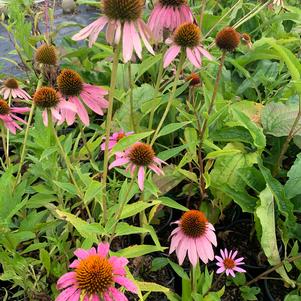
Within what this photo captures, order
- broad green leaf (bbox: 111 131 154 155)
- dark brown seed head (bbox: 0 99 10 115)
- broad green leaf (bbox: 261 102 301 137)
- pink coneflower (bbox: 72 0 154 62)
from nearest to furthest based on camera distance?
pink coneflower (bbox: 72 0 154 62) < broad green leaf (bbox: 111 131 154 155) < dark brown seed head (bbox: 0 99 10 115) < broad green leaf (bbox: 261 102 301 137)

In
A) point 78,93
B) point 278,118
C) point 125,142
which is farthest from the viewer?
point 278,118

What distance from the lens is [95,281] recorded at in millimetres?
630

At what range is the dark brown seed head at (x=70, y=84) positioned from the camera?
0.84 m

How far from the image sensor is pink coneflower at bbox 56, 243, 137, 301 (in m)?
0.63

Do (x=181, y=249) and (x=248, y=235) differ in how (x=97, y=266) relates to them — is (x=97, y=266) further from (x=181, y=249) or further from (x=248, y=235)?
(x=248, y=235)

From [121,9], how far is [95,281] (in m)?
0.40

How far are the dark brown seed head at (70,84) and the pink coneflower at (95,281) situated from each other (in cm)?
33

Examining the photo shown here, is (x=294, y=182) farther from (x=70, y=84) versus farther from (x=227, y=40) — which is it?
(x=70, y=84)

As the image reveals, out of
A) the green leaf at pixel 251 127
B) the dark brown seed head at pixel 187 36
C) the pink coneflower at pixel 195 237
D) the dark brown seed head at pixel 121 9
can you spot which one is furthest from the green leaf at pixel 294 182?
the dark brown seed head at pixel 121 9

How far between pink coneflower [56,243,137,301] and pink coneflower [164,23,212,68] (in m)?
0.42

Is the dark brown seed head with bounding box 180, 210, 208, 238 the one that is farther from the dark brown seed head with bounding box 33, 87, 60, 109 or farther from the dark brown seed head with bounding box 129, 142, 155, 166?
the dark brown seed head with bounding box 33, 87, 60, 109

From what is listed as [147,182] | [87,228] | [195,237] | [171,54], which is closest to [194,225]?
[195,237]

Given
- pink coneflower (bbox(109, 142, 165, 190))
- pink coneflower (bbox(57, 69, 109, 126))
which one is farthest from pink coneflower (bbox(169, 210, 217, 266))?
pink coneflower (bbox(57, 69, 109, 126))

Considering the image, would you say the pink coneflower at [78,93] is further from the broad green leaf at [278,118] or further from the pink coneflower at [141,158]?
the broad green leaf at [278,118]
